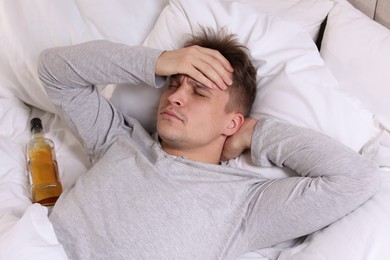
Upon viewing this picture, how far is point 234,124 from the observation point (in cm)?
123

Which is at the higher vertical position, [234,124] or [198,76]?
[198,76]

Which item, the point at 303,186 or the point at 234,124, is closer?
the point at 303,186

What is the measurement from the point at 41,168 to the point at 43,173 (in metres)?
0.02

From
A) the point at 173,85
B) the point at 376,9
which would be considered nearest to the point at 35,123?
the point at 173,85

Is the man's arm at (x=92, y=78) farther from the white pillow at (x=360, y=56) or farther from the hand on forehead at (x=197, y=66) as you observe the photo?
the white pillow at (x=360, y=56)

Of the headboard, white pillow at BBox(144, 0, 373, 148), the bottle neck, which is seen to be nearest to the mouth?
white pillow at BBox(144, 0, 373, 148)

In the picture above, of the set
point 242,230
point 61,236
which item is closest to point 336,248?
point 242,230

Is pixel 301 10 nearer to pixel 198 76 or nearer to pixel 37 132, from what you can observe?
pixel 198 76

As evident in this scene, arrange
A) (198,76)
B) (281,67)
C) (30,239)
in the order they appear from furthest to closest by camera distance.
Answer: (281,67)
(198,76)
(30,239)

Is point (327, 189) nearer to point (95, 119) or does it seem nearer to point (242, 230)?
point (242, 230)

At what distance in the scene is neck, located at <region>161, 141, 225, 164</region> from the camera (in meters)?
1.21

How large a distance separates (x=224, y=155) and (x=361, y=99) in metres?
0.37

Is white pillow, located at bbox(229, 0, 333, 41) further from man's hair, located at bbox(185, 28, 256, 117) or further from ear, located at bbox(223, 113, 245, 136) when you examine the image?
ear, located at bbox(223, 113, 245, 136)

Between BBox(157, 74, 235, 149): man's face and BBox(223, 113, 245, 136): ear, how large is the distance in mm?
29
